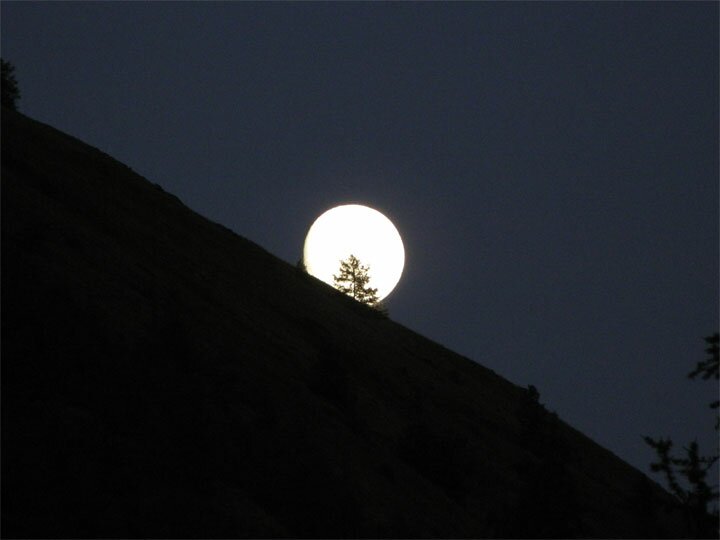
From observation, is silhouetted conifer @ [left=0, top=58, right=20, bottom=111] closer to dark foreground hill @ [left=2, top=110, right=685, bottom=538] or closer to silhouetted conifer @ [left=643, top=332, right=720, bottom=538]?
dark foreground hill @ [left=2, top=110, right=685, bottom=538]

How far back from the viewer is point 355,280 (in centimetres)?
Answer: 6034

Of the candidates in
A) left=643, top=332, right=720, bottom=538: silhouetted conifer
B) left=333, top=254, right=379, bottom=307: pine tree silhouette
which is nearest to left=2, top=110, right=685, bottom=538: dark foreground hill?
left=643, top=332, right=720, bottom=538: silhouetted conifer

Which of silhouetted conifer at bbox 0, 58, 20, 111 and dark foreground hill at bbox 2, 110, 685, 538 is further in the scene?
silhouetted conifer at bbox 0, 58, 20, 111

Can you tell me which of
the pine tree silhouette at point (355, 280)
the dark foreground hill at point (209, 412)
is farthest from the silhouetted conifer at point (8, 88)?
the pine tree silhouette at point (355, 280)

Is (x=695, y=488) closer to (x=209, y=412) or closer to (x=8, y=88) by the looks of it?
(x=209, y=412)

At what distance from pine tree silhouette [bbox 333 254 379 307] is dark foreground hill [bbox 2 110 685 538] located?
22.0m

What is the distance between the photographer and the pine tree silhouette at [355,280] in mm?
58978

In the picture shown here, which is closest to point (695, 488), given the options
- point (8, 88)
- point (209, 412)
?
point (209, 412)

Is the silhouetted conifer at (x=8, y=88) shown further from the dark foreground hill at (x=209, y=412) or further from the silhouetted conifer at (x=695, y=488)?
the silhouetted conifer at (x=695, y=488)

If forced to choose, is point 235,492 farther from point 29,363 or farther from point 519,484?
point 519,484

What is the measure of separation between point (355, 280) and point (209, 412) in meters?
42.7

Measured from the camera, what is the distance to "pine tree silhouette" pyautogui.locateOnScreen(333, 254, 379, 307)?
5898 cm

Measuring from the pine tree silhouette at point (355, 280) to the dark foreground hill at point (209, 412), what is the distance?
22043 millimetres

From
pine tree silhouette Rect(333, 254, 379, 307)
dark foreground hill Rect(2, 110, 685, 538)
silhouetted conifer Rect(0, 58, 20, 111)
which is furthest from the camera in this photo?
pine tree silhouette Rect(333, 254, 379, 307)
